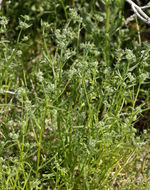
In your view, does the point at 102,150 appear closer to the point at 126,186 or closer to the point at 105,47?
the point at 126,186

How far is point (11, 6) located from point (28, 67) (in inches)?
27.8

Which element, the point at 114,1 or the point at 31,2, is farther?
the point at 31,2

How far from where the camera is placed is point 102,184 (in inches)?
90.8

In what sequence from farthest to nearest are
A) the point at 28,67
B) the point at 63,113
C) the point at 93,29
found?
1. the point at 28,67
2. the point at 93,29
3. the point at 63,113

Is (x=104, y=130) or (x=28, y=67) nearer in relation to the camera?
(x=104, y=130)

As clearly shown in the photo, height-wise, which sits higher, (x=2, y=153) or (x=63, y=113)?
(x=63, y=113)

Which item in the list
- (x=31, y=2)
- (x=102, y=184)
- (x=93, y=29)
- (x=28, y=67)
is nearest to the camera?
(x=102, y=184)

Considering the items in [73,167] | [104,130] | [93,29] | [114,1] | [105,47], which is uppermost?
[114,1]

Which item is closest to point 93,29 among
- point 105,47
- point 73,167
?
point 105,47

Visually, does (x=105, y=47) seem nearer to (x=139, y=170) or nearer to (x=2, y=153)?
(x=139, y=170)

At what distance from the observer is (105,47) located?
2.88 meters

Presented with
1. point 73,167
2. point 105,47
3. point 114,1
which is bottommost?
point 73,167

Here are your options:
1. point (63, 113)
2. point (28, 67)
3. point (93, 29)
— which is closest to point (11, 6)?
point (28, 67)

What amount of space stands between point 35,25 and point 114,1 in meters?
1.05
